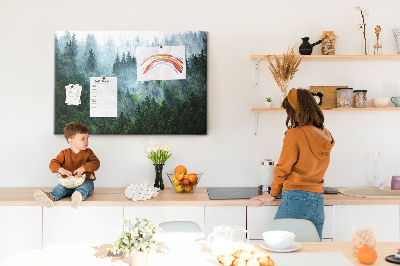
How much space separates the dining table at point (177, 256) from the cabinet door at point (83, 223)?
3.12 ft

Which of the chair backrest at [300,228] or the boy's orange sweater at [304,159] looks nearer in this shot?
the chair backrest at [300,228]

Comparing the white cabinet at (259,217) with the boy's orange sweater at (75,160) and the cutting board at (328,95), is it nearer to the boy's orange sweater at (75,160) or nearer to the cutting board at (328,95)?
the cutting board at (328,95)

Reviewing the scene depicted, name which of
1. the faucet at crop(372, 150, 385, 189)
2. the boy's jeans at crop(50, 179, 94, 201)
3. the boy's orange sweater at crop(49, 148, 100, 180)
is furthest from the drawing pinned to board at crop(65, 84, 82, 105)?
the faucet at crop(372, 150, 385, 189)

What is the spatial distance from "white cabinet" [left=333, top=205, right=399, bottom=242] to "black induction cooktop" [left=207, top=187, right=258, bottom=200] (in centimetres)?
60

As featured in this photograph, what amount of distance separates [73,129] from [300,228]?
1795 millimetres

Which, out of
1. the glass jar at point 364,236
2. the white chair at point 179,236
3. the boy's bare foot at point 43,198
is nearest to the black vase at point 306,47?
the white chair at point 179,236

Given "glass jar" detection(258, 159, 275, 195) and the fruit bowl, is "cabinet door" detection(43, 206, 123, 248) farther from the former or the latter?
"glass jar" detection(258, 159, 275, 195)

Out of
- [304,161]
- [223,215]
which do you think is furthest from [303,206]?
[223,215]

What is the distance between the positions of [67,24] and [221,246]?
2472mm

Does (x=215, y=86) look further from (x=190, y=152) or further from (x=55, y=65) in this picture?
(x=55, y=65)

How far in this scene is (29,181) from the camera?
3.49 meters

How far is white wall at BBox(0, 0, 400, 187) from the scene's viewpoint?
11.4ft

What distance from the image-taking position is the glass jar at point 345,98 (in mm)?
3381

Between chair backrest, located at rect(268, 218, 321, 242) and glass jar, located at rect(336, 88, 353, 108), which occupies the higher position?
glass jar, located at rect(336, 88, 353, 108)
